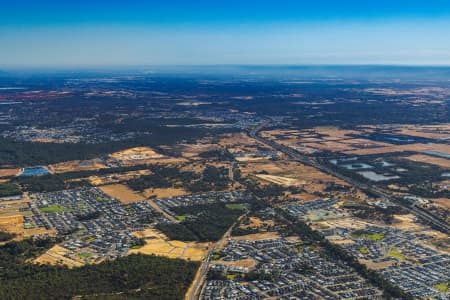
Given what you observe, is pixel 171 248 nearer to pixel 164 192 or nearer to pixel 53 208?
pixel 53 208

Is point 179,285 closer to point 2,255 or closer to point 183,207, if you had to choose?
point 2,255

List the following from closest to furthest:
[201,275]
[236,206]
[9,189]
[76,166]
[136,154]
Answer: [201,275]
[236,206]
[9,189]
[76,166]
[136,154]

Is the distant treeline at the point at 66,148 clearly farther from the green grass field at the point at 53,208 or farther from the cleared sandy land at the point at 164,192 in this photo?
the green grass field at the point at 53,208

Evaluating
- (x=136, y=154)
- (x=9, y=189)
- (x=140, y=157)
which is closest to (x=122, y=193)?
(x=9, y=189)

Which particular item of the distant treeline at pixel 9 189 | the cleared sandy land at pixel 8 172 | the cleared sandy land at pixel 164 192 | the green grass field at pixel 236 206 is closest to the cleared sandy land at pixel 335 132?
the cleared sandy land at pixel 164 192

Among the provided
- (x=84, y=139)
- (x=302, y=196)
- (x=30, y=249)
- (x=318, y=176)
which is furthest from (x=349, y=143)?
(x=30, y=249)
